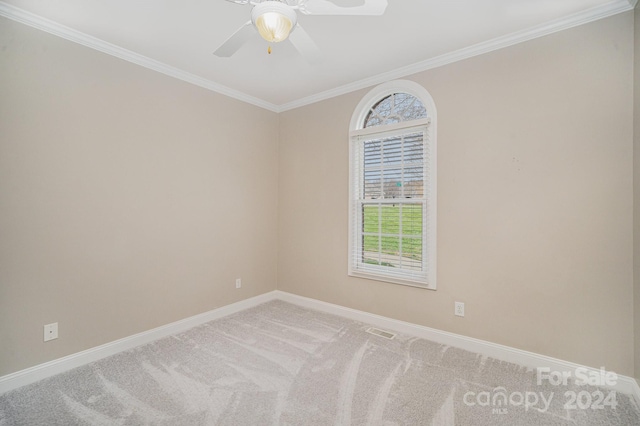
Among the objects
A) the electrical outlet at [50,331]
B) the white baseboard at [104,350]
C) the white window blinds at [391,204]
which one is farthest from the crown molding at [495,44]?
the electrical outlet at [50,331]

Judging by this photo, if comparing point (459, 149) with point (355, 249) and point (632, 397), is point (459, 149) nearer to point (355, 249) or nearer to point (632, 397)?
point (355, 249)

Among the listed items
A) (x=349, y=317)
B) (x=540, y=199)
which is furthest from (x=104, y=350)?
(x=540, y=199)

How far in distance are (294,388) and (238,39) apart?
2315mm

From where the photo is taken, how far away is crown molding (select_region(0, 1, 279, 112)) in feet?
6.99

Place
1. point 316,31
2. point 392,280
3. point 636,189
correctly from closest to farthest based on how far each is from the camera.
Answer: point 636,189
point 316,31
point 392,280

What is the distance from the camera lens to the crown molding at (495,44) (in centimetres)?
212

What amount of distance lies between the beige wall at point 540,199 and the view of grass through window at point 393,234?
0.26m

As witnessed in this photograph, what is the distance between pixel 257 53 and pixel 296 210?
1.92 m

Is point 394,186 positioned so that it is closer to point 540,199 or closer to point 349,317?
point 540,199

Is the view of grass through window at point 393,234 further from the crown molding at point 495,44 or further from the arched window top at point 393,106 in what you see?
the crown molding at point 495,44

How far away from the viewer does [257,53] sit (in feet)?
8.95

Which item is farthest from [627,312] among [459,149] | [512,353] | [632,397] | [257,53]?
[257,53]

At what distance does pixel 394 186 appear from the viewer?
321cm

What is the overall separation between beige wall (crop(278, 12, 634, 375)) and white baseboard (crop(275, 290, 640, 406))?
53 mm
